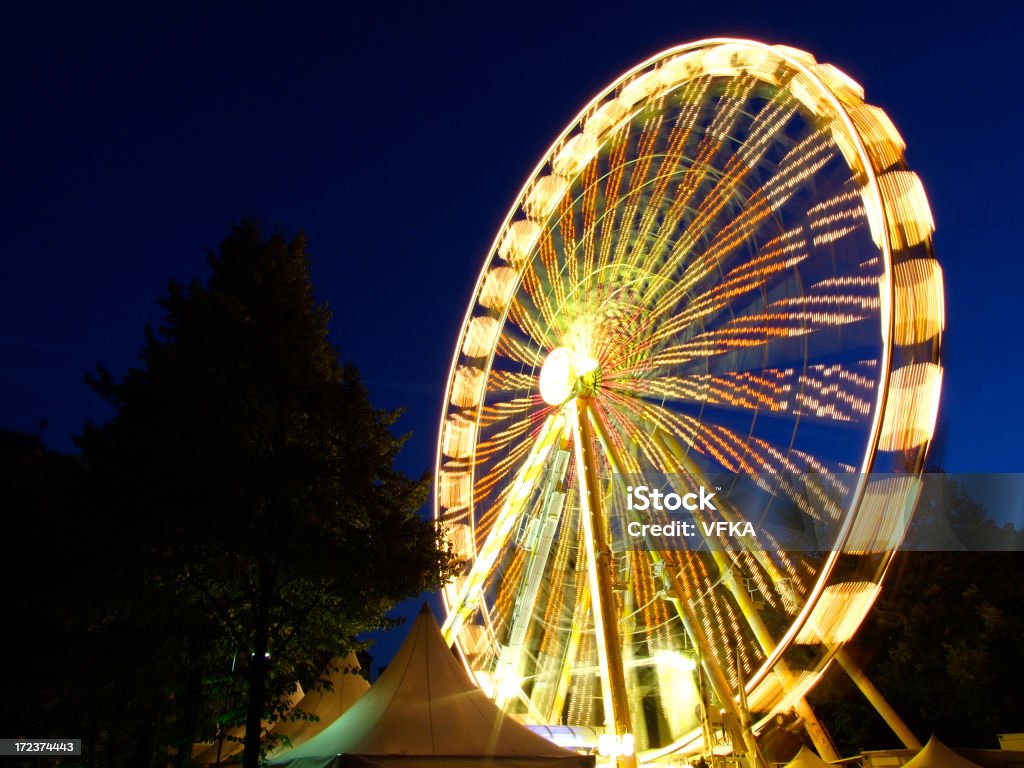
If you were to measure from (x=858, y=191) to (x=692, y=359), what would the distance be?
285 cm

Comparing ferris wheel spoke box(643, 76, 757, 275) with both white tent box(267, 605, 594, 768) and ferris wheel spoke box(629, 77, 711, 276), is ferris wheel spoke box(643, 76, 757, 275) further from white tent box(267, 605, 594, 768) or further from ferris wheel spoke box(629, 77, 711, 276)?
white tent box(267, 605, 594, 768)

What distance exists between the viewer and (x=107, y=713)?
1119 cm

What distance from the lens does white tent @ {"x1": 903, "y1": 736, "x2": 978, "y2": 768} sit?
34.5 feet

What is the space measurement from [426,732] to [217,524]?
3058 mm

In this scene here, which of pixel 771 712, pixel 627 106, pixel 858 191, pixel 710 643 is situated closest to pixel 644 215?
pixel 627 106

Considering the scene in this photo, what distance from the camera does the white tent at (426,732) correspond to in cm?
649

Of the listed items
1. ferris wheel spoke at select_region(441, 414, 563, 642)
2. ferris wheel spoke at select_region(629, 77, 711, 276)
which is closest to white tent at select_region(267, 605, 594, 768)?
ferris wheel spoke at select_region(441, 414, 563, 642)

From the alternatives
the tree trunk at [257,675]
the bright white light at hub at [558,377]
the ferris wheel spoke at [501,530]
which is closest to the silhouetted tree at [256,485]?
the tree trunk at [257,675]

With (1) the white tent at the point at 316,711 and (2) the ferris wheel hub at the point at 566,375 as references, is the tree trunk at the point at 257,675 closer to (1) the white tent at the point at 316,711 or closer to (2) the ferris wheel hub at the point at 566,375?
(1) the white tent at the point at 316,711

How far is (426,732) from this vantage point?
22.6 feet

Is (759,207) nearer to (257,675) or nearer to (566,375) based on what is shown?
(566,375)

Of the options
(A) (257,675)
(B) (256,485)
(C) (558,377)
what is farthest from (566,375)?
(A) (257,675)

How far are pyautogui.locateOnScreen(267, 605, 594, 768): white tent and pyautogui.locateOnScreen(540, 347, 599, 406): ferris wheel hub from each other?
15.4 ft

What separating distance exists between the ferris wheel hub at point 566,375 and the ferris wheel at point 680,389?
4cm
